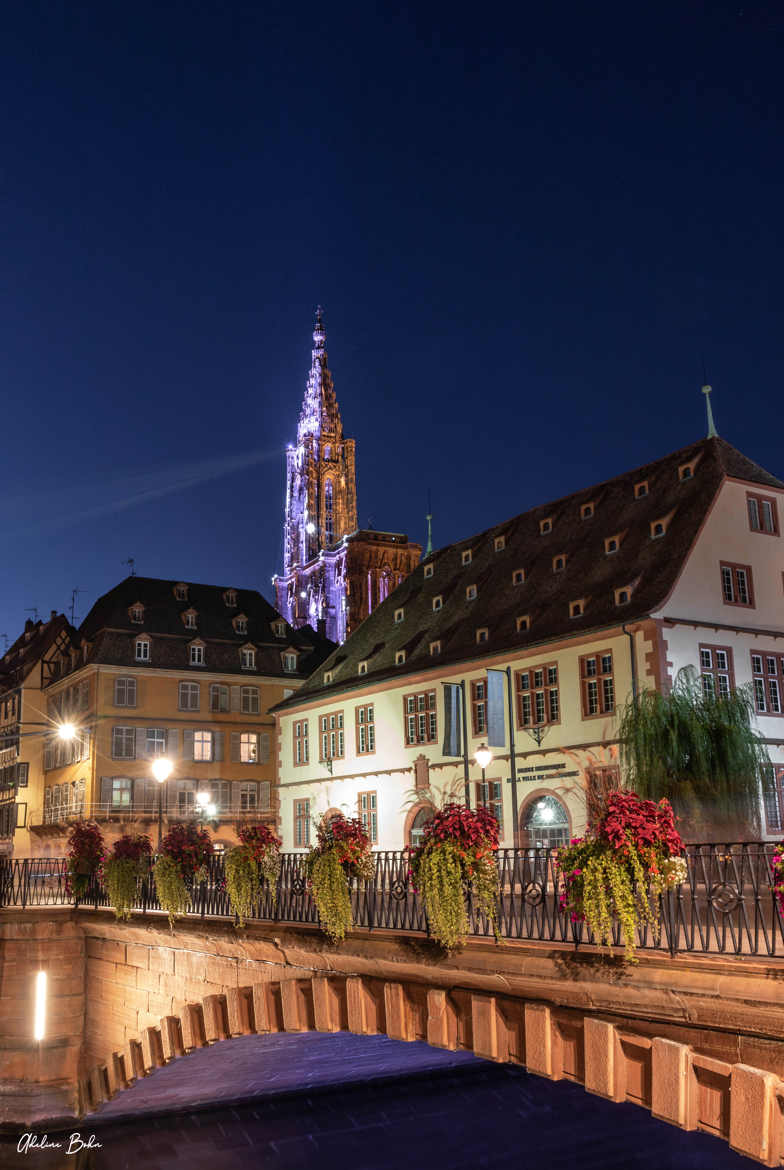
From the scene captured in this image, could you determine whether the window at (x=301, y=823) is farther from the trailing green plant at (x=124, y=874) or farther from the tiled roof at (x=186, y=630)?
the trailing green plant at (x=124, y=874)

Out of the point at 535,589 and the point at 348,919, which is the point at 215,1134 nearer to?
the point at 348,919

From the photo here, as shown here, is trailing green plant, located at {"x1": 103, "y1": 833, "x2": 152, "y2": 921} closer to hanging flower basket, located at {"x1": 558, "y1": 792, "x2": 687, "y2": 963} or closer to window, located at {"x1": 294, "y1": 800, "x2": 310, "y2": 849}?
hanging flower basket, located at {"x1": 558, "y1": 792, "x2": 687, "y2": 963}

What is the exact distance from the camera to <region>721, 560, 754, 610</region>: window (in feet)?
111

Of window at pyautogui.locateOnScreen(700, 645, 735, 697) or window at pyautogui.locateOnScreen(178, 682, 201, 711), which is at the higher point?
window at pyautogui.locateOnScreen(178, 682, 201, 711)

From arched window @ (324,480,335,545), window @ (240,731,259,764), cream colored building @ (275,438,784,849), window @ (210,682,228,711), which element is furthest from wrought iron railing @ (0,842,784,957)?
arched window @ (324,480,335,545)

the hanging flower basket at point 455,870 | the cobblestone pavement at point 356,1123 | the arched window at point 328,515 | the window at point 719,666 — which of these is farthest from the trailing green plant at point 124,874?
the arched window at point 328,515

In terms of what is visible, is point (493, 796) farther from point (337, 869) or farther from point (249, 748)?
point (249, 748)

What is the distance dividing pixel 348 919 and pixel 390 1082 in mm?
18868

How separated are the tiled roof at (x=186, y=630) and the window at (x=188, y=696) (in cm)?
85

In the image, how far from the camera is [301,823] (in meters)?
46.8

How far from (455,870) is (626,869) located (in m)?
2.75

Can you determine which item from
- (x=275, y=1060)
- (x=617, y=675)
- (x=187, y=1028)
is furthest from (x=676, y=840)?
(x=617, y=675)

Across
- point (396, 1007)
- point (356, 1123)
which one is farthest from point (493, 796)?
point (396, 1007)

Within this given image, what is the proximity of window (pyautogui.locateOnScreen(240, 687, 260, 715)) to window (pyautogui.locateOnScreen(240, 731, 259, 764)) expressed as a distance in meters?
1.13
